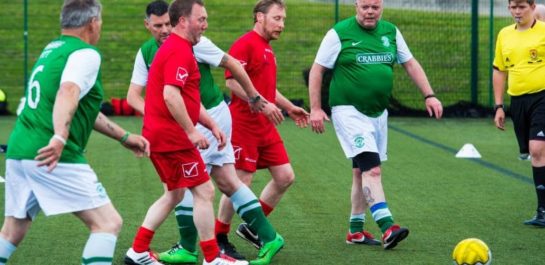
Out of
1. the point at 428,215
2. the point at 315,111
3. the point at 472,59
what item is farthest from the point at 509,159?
the point at 472,59

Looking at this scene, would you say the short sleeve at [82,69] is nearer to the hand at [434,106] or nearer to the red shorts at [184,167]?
the red shorts at [184,167]

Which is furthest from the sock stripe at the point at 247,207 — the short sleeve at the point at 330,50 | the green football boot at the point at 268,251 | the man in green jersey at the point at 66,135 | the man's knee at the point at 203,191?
the man in green jersey at the point at 66,135

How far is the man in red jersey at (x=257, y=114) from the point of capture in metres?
8.48

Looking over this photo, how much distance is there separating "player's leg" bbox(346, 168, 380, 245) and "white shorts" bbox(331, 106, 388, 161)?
28 centimetres

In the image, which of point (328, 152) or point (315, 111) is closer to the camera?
point (315, 111)

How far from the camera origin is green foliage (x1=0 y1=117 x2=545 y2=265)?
27.6ft

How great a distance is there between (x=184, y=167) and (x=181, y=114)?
44cm

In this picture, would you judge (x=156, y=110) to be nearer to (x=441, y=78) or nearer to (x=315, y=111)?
(x=315, y=111)

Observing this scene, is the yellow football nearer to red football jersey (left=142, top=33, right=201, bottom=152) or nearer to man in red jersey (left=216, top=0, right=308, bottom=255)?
man in red jersey (left=216, top=0, right=308, bottom=255)

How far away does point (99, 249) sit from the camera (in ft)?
20.2

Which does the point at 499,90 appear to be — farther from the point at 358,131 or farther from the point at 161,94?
the point at 161,94

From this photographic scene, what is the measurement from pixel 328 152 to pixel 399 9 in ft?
31.7

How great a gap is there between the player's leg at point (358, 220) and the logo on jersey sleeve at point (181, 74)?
2233 mm

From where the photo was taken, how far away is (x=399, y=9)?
24625 millimetres
